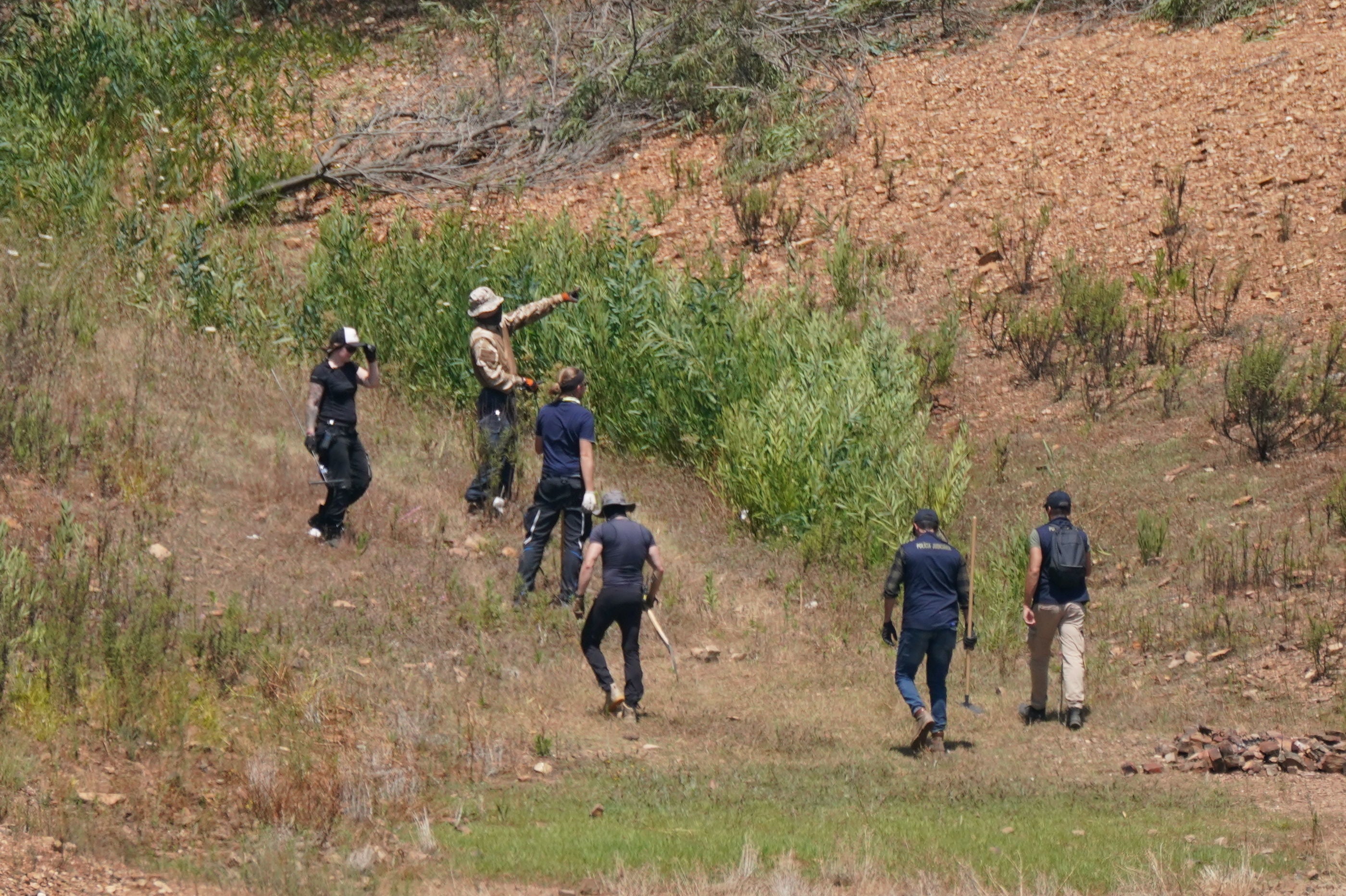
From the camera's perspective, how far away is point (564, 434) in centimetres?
1228

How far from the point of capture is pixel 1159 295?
54.7 ft

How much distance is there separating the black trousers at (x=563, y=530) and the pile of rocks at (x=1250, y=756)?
4286 millimetres

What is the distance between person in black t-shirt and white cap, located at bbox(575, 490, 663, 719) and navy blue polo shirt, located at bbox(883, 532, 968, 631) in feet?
5.03

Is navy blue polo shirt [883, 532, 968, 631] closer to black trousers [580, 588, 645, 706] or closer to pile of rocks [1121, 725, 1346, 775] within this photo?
pile of rocks [1121, 725, 1346, 775]

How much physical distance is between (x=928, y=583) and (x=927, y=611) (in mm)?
175

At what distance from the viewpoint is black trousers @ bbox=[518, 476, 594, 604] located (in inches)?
485

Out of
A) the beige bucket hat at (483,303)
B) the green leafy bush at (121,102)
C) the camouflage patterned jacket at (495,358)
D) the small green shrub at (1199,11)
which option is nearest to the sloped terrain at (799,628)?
the small green shrub at (1199,11)

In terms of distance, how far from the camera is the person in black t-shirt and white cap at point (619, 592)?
34.6 ft

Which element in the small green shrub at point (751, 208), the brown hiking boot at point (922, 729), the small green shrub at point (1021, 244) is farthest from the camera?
the small green shrub at point (751, 208)

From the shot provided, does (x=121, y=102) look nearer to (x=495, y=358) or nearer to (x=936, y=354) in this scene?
(x=495, y=358)

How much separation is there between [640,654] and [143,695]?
395cm

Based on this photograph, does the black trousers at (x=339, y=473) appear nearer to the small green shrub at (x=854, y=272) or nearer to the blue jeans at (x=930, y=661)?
the blue jeans at (x=930, y=661)

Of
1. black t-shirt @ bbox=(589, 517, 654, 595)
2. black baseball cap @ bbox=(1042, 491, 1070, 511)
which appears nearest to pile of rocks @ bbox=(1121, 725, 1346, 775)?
black baseball cap @ bbox=(1042, 491, 1070, 511)

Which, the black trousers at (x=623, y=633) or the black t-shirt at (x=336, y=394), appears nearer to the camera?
the black trousers at (x=623, y=633)
